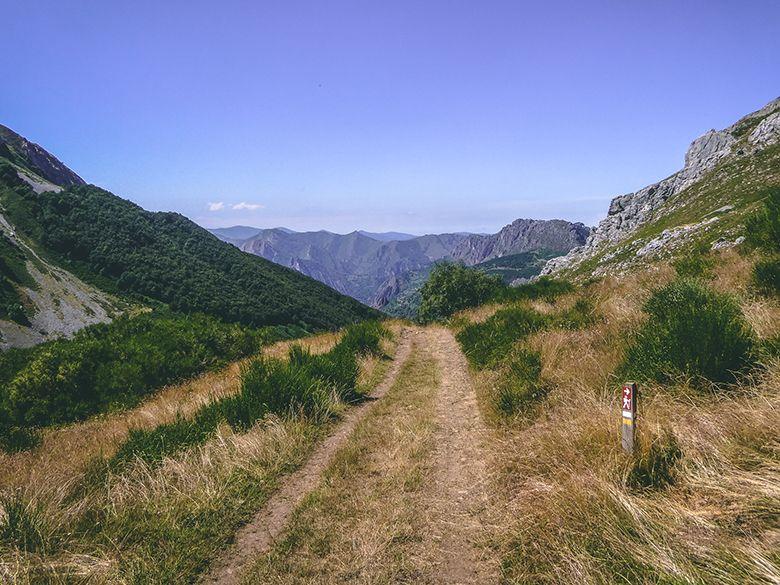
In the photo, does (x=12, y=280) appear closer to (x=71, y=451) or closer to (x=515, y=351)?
(x=71, y=451)

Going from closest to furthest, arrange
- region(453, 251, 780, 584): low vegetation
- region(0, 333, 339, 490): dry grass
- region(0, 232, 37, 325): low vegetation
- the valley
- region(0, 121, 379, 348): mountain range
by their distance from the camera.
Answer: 1. region(453, 251, 780, 584): low vegetation
2. the valley
3. region(0, 333, 339, 490): dry grass
4. region(0, 232, 37, 325): low vegetation
5. region(0, 121, 379, 348): mountain range

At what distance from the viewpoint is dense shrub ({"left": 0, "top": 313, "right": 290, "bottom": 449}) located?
44.5ft

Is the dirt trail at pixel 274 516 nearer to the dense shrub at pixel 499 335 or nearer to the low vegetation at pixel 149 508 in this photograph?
the low vegetation at pixel 149 508

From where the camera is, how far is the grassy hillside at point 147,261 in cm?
12269

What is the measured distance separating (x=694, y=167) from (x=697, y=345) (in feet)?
536

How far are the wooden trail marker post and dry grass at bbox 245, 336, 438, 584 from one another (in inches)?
97.3

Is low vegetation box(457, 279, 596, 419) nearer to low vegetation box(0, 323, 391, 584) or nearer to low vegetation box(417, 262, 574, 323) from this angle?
low vegetation box(0, 323, 391, 584)

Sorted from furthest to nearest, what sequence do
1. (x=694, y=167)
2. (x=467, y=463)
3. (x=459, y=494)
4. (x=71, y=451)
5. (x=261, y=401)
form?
(x=694, y=167) → (x=261, y=401) → (x=71, y=451) → (x=467, y=463) → (x=459, y=494)

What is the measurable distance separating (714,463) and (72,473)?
8121 millimetres

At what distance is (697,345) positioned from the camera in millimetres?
5141

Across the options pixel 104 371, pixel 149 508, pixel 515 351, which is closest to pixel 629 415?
pixel 515 351

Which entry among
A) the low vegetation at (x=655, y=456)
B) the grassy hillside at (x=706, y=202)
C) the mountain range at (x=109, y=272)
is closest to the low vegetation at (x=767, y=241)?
the low vegetation at (x=655, y=456)

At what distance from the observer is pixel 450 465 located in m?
6.08

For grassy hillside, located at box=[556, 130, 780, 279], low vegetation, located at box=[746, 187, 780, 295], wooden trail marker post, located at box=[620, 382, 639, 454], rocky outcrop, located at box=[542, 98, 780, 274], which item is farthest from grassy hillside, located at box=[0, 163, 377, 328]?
wooden trail marker post, located at box=[620, 382, 639, 454]
